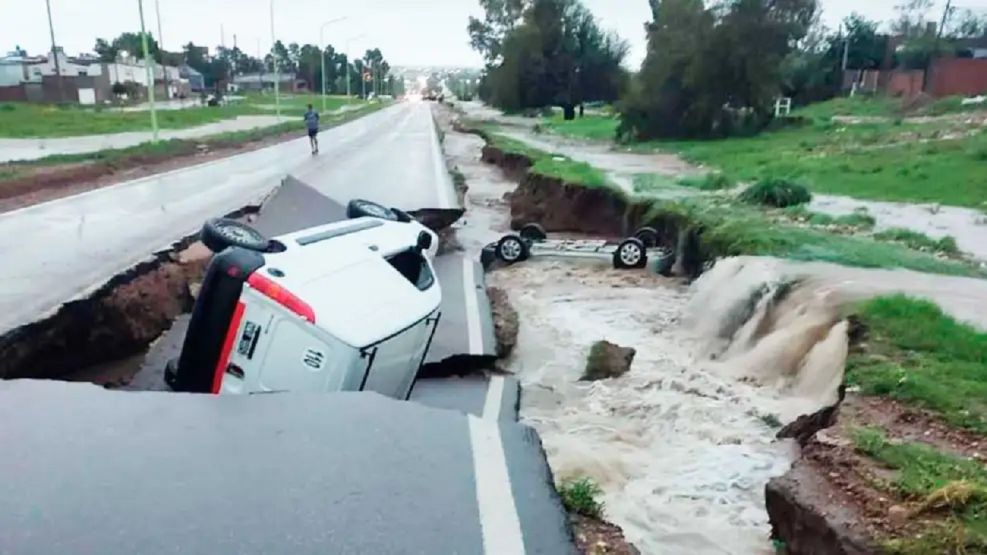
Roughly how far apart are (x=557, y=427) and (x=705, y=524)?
7.42ft

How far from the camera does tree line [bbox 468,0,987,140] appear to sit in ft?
136

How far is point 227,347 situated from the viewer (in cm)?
514

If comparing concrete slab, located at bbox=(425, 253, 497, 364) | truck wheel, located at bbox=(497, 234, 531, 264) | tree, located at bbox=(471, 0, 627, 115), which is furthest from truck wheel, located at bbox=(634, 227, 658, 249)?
tree, located at bbox=(471, 0, 627, 115)

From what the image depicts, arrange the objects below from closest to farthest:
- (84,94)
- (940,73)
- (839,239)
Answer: (839,239), (940,73), (84,94)

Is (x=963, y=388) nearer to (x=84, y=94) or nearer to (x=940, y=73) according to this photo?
(x=940, y=73)

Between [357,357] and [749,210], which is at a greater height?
[357,357]

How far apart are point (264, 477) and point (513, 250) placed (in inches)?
490

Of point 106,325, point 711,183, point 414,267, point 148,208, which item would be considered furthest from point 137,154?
point 414,267

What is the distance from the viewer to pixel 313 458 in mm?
4094

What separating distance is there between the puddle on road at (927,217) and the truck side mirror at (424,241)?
30.1 ft

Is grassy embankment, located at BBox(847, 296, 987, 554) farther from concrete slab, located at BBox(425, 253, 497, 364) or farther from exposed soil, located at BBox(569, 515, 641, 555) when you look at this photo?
concrete slab, located at BBox(425, 253, 497, 364)

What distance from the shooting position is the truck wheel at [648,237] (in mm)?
16219

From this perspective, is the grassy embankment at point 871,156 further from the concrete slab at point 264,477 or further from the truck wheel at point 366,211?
the concrete slab at point 264,477

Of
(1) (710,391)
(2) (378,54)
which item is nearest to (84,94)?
(1) (710,391)
